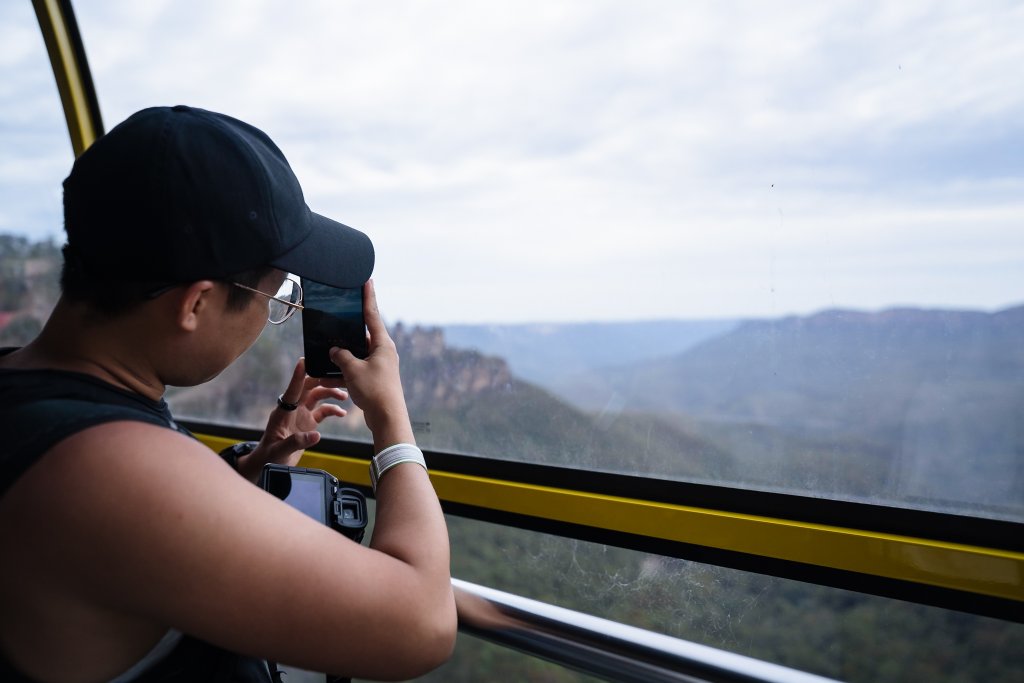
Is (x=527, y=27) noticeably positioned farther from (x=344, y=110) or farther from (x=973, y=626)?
(x=973, y=626)

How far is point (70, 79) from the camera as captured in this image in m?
2.57

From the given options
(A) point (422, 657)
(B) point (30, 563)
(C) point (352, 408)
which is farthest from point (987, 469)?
(C) point (352, 408)

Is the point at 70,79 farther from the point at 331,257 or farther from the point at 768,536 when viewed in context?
the point at 768,536

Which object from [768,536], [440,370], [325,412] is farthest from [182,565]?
[440,370]

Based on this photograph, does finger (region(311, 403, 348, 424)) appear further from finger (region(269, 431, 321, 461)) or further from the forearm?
the forearm

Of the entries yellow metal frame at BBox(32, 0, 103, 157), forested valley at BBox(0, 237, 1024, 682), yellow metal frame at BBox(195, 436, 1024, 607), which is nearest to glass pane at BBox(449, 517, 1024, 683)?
forested valley at BBox(0, 237, 1024, 682)

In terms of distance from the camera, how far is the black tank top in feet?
2.36

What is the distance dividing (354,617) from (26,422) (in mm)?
375

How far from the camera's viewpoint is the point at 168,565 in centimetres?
70

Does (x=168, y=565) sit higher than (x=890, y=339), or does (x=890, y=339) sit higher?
(x=890, y=339)

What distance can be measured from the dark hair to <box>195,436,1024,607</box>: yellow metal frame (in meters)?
0.93

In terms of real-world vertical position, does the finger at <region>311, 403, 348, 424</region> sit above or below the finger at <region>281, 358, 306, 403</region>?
below

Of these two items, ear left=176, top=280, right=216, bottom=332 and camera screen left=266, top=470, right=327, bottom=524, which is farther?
camera screen left=266, top=470, right=327, bottom=524

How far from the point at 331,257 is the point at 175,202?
0.73 feet
